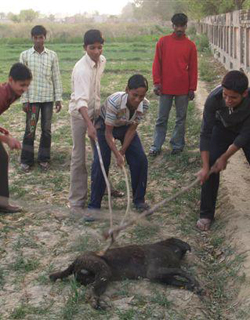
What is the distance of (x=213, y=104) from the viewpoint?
5090 mm

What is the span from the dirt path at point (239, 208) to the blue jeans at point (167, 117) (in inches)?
35.4

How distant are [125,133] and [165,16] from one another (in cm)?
7888

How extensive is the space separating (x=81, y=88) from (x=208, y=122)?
4.54 ft

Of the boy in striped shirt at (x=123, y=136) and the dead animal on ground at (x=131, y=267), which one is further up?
the boy in striped shirt at (x=123, y=136)

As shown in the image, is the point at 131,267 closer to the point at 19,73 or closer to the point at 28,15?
the point at 19,73

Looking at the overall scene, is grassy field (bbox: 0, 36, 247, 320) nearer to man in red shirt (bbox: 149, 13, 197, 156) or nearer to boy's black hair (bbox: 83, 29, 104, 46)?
man in red shirt (bbox: 149, 13, 197, 156)

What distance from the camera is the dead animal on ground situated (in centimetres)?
420

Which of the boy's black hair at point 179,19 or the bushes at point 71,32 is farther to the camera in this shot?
the bushes at point 71,32

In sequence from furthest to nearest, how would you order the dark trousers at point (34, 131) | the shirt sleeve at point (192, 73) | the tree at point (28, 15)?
the tree at point (28, 15)
the shirt sleeve at point (192, 73)
the dark trousers at point (34, 131)

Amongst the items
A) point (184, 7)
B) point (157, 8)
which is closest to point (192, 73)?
point (184, 7)

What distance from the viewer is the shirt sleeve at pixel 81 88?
18.1 ft

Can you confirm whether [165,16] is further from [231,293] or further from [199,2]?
[231,293]

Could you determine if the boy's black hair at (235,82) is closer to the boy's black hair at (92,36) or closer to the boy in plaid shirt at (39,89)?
the boy's black hair at (92,36)

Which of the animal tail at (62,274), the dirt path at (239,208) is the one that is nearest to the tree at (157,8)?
the dirt path at (239,208)
